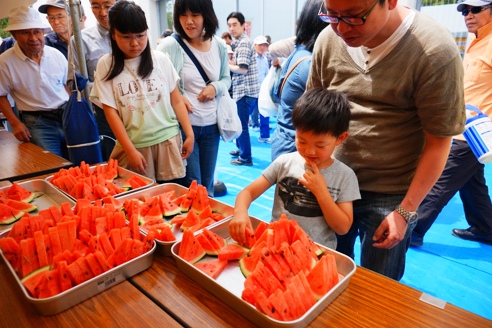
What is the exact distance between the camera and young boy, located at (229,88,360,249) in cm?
129

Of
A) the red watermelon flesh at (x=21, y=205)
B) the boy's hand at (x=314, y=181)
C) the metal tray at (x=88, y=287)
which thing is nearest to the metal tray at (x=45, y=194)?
the red watermelon flesh at (x=21, y=205)

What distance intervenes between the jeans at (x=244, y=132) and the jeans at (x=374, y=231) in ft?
11.9

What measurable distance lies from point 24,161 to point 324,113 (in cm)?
212

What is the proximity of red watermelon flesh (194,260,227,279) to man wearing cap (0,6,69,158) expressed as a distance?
2.41 m

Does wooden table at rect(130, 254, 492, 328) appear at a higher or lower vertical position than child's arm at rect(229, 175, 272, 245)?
lower

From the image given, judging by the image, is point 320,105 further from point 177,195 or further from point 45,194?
point 45,194

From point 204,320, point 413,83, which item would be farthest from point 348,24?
point 204,320

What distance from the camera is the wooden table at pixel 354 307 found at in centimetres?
90

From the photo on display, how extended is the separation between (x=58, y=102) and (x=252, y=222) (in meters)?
2.47

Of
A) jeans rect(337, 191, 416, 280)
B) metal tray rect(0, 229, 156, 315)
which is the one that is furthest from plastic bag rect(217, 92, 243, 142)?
metal tray rect(0, 229, 156, 315)

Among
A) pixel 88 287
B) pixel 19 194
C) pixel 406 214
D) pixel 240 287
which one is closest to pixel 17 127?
pixel 19 194

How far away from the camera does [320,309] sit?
3.03ft

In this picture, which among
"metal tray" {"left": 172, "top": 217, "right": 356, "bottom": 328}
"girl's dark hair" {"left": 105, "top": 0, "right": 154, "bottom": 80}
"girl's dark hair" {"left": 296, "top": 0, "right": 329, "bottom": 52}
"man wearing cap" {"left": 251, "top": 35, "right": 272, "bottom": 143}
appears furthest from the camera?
"man wearing cap" {"left": 251, "top": 35, "right": 272, "bottom": 143}

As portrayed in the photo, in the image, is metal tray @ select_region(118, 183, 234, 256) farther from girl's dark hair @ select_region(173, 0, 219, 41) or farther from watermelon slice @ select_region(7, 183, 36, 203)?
girl's dark hair @ select_region(173, 0, 219, 41)
